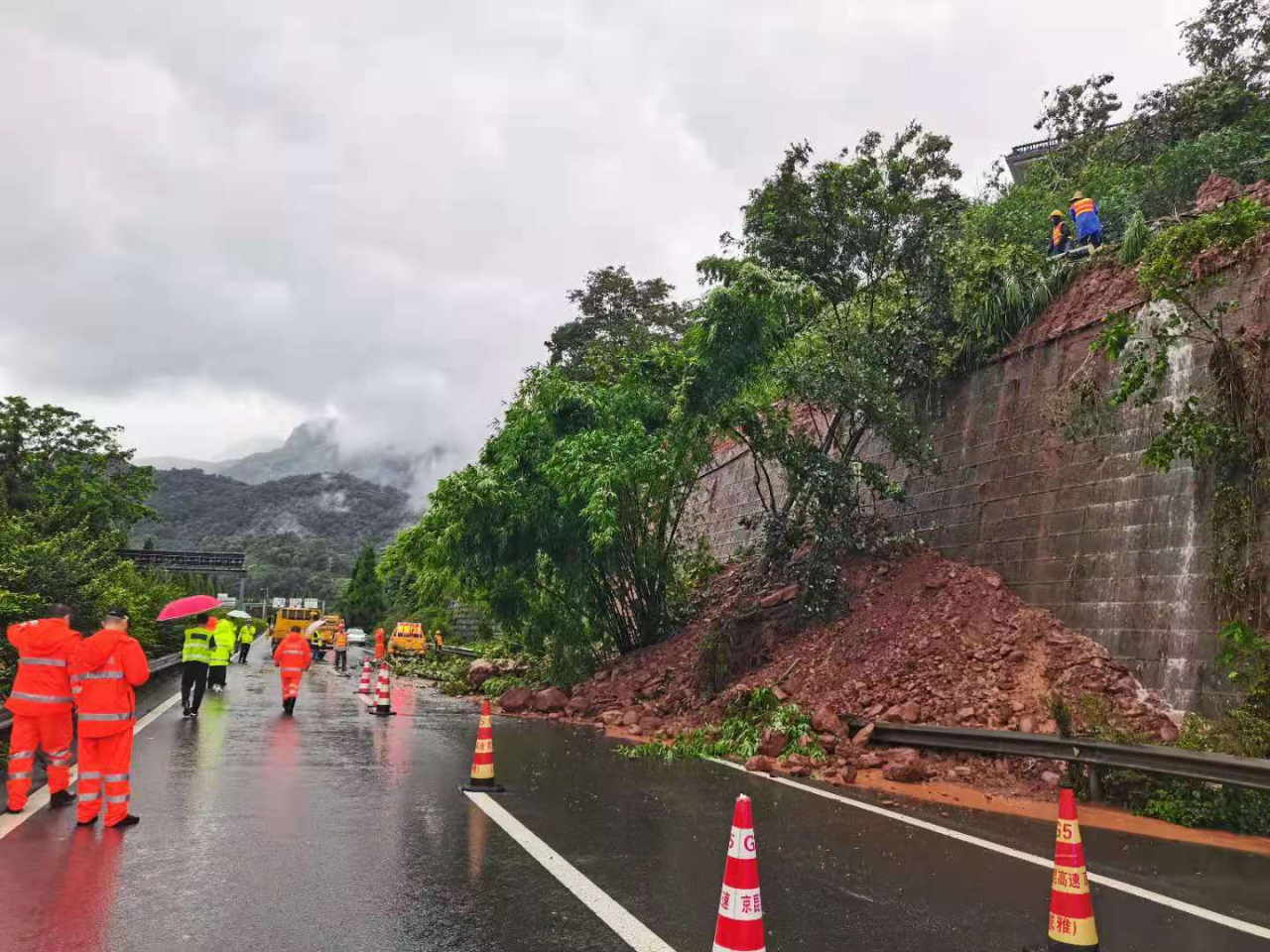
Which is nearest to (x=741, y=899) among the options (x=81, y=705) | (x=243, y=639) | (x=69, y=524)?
(x=81, y=705)

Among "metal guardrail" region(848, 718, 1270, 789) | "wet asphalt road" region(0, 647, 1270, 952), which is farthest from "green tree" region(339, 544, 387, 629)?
"metal guardrail" region(848, 718, 1270, 789)

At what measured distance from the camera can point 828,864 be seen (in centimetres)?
637

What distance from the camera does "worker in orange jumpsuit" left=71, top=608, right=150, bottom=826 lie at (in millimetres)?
6984

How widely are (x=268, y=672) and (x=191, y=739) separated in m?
17.3

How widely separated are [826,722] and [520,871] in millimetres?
6258

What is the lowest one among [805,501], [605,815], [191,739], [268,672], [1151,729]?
[268,672]

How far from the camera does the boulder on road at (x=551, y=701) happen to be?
55.9 ft

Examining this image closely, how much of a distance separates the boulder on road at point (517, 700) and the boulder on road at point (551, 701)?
288 millimetres

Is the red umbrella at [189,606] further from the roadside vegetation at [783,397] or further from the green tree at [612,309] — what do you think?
the green tree at [612,309]

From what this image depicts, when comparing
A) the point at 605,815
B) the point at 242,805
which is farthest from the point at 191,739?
the point at 605,815

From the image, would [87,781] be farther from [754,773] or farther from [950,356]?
[950,356]

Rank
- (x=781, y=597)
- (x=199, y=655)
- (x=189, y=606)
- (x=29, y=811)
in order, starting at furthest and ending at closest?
(x=781, y=597) < (x=199, y=655) < (x=189, y=606) < (x=29, y=811)

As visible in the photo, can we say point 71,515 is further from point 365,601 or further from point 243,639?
point 365,601

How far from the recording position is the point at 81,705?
7059mm
